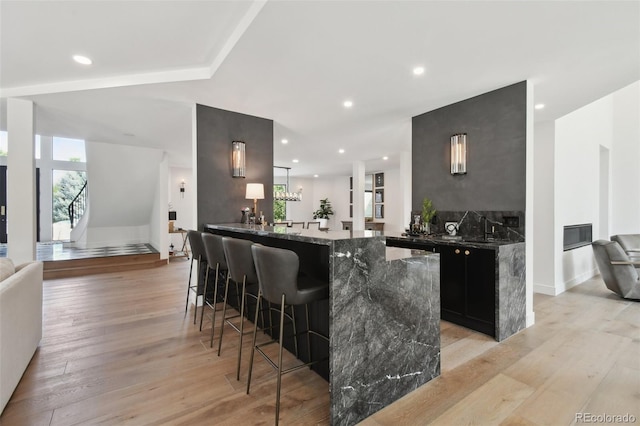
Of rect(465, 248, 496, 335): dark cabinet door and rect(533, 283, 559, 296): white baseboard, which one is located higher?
rect(465, 248, 496, 335): dark cabinet door

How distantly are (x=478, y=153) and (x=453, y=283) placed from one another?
5.10 ft

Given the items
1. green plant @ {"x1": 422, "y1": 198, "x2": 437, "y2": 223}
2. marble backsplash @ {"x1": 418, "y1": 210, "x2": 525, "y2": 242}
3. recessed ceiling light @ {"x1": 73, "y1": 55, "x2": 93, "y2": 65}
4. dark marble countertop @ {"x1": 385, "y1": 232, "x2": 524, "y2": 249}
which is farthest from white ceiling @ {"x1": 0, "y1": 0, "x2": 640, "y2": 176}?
dark marble countertop @ {"x1": 385, "y1": 232, "x2": 524, "y2": 249}

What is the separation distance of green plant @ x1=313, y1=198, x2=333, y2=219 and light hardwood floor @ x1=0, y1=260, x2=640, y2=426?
8.60m

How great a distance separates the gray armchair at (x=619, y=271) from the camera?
13.2 ft

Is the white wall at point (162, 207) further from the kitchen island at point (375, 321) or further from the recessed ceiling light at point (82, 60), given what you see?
the kitchen island at point (375, 321)

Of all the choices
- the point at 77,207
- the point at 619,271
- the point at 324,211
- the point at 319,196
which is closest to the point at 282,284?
the point at 619,271

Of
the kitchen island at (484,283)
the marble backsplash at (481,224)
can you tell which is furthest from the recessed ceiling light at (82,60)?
the marble backsplash at (481,224)

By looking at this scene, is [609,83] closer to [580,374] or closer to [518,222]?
[518,222]

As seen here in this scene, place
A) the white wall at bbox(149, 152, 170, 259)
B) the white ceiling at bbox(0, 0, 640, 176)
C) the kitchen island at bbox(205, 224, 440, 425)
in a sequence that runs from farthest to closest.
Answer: the white wall at bbox(149, 152, 170, 259) < the white ceiling at bbox(0, 0, 640, 176) < the kitchen island at bbox(205, 224, 440, 425)

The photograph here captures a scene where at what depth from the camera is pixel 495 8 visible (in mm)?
1983

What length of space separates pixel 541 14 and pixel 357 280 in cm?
226

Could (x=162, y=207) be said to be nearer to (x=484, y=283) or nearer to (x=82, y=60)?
(x=82, y=60)

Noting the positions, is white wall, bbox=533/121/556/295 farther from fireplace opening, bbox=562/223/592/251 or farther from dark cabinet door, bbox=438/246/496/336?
dark cabinet door, bbox=438/246/496/336

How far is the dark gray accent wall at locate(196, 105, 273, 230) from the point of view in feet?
12.6
